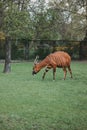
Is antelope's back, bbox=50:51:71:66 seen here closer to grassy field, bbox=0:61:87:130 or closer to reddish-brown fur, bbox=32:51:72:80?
reddish-brown fur, bbox=32:51:72:80

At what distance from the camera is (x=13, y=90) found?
1347 cm

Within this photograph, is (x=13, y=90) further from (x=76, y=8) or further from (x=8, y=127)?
(x=76, y=8)

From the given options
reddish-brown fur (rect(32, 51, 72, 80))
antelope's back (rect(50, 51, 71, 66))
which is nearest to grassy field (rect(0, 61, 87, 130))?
reddish-brown fur (rect(32, 51, 72, 80))

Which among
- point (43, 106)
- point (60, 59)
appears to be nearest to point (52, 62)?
point (60, 59)

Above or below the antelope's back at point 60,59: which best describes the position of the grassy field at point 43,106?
below

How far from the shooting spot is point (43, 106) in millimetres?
10422

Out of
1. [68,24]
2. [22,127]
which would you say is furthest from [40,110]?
[68,24]

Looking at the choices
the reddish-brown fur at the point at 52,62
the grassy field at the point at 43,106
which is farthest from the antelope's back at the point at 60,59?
the grassy field at the point at 43,106

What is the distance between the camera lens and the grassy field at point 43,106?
8461 millimetres

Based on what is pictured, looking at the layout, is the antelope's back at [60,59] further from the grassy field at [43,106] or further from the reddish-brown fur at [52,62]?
the grassy field at [43,106]

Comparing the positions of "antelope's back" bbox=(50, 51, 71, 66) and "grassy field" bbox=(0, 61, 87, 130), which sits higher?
"antelope's back" bbox=(50, 51, 71, 66)

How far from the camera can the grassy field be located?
27.8ft

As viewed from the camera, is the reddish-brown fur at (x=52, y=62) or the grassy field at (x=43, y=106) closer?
the grassy field at (x=43, y=106)

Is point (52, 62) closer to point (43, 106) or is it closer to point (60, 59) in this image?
point (60, 59)
